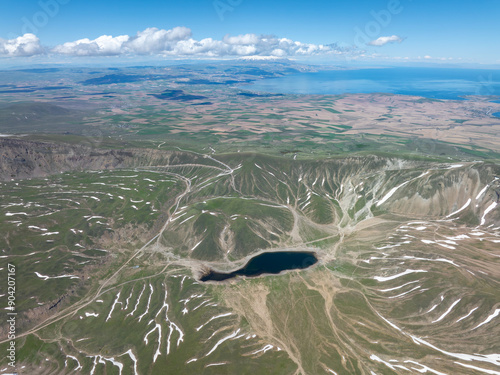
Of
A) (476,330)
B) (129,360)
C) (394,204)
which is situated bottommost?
(129,360)

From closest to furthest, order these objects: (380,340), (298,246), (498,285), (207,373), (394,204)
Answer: (207,373)
(380,340)
(498,285)
(298,246)
(394,204)

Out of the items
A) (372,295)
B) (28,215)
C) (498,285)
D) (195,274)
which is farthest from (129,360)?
(498,285)

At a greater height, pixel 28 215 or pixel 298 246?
pixel 28 215

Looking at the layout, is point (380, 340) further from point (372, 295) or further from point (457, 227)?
point (457, 227)

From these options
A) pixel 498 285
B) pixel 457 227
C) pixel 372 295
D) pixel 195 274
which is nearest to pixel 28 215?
pixel 195 274

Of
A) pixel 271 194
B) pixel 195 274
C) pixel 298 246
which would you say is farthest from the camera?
pixel 271 194

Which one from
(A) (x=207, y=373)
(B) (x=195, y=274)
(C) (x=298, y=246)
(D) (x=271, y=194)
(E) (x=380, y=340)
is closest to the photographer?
(A) (x=207, y=373)

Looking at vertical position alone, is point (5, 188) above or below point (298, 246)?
above

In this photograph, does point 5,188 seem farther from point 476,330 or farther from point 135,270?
point 476,330

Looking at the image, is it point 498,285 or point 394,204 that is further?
point 394,204
